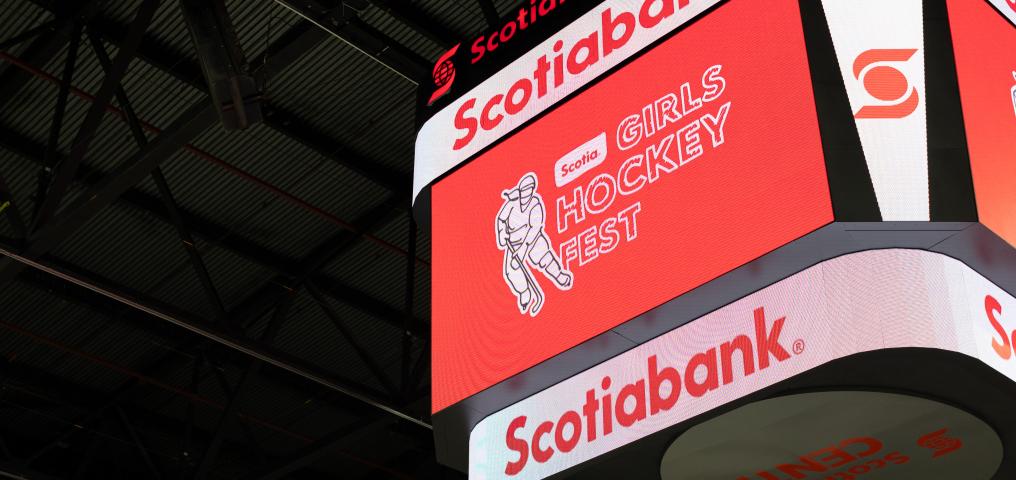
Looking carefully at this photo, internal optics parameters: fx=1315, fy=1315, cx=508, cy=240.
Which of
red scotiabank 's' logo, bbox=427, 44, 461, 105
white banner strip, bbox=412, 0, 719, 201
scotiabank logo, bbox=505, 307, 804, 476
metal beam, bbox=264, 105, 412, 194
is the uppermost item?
metal beam, bbox=264, 105, 412, 194

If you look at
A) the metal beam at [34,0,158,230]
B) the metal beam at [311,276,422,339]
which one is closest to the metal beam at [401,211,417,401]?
the metal beam at [311,276,422,339]

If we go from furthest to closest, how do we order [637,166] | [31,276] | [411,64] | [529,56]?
[31,276] < [411,64] < [529,56] < [637,166]

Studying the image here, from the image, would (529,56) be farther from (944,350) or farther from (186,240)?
(186,240)

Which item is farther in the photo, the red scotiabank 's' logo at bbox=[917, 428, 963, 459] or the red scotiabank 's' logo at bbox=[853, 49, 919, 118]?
the red scotiabank 's' logo at bbox=[917, 428, 963, 459]

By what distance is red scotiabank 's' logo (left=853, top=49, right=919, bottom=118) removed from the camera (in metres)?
7.01

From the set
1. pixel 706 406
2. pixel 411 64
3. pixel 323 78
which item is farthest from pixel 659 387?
pixel 323 78

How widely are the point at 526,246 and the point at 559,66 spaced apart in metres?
1.45

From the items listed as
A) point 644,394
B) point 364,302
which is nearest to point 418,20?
point 364,302

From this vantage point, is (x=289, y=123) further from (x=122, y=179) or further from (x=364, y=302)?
(x=364, y=302)

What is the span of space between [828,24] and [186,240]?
11.2 meters

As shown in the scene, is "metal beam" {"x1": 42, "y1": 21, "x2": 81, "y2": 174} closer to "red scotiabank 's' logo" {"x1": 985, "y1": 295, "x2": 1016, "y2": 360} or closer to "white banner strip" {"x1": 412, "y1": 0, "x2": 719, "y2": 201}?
"white banner strip" {"x1": 412, "y1": 0, "x2": 719, "y2": 201}

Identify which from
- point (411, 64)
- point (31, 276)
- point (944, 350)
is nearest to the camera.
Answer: point (944, 350)

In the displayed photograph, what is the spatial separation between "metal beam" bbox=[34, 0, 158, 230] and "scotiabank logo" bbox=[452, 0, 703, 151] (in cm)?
546

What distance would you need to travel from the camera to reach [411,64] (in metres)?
15.3
